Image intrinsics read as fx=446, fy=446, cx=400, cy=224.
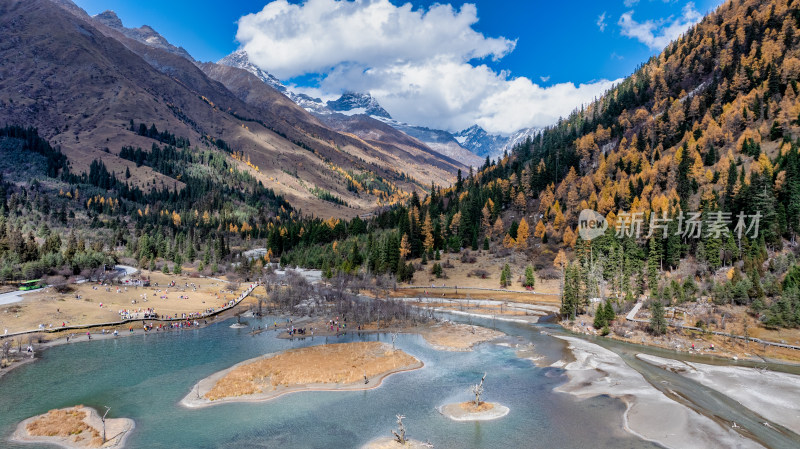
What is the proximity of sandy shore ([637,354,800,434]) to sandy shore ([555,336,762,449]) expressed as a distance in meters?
7.49

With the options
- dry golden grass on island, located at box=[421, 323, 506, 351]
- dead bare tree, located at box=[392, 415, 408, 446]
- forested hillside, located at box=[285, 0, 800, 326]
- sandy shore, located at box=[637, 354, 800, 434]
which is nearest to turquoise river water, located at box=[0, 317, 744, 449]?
dead bare tree, located at box=[392, 415, 408, 446]

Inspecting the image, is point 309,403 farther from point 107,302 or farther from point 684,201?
point 684,201

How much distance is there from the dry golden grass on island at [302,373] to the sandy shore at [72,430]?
832cm

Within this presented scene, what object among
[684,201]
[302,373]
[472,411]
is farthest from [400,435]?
[684,201]

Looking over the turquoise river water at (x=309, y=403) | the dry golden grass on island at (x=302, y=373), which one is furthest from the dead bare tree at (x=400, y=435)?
the dry golden grass on island at (x=302, y=373)

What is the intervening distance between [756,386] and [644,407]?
737 inches

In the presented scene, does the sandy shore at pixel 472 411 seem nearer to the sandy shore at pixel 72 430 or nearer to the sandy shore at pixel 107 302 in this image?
the sandy shore at pixel 72 430

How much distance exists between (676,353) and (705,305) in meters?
19.8

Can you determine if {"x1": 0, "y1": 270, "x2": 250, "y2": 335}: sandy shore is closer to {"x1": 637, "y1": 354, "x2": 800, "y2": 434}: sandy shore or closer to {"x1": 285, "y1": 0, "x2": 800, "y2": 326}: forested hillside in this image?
{"x1": 285, "y1": 0, "x2": 800, "y2": 326}: forested hillside

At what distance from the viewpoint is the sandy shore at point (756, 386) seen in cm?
5103

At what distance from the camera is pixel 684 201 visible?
127500mm

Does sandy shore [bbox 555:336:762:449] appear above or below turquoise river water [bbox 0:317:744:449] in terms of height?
above

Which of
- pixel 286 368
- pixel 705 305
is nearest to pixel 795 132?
pixel 705 305

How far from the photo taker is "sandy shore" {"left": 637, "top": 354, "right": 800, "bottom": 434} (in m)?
51.0
